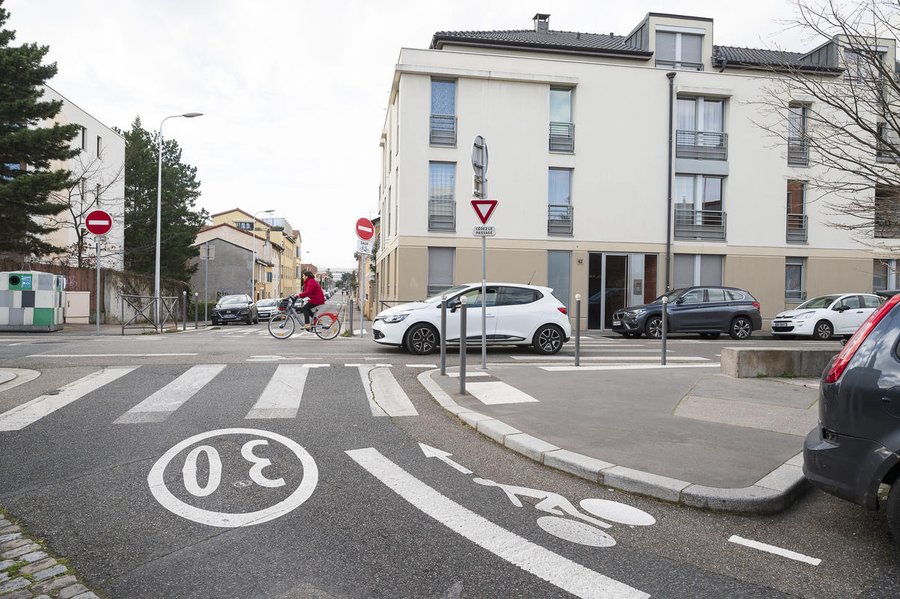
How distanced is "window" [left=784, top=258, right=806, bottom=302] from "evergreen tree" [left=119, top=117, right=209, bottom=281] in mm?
41367

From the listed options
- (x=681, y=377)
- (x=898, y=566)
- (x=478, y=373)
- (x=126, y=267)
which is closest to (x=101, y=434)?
(x=478, y=373)

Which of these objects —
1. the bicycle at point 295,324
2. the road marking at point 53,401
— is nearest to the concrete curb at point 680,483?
the road marking at point 53,401

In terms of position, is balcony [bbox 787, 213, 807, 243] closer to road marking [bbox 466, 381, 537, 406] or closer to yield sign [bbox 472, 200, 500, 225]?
yield sign [bbox 472, 200, 500, 225]

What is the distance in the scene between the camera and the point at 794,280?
85.5 ft

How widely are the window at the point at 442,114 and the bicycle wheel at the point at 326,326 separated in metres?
10.1

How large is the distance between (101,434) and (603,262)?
21.2 m

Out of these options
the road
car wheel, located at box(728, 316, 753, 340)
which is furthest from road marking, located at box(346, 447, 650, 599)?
car wheel, located at box(728, 316, 753, 340)

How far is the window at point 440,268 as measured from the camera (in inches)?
925

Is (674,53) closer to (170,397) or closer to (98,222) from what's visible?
(98,222)

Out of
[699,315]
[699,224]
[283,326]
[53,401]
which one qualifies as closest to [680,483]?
[53,401]

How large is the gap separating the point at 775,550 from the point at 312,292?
13.4 meters

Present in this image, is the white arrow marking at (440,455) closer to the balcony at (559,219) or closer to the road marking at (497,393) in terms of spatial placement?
the road marking at (497,393)

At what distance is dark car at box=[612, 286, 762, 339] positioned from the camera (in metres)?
18.5

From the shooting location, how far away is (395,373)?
30.8 feet
